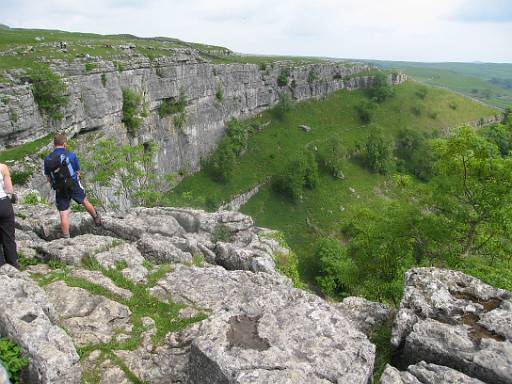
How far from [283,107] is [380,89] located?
31.8m

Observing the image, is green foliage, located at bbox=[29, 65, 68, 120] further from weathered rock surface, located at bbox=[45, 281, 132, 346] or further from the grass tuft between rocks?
weathered rock surface, located at bbox=[45, 281, 132, 346]

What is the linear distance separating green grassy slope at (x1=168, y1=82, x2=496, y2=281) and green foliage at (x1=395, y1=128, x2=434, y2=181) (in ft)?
16.8

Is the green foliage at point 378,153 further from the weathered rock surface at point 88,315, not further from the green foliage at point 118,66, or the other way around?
the weathered rock surface at point 88,315

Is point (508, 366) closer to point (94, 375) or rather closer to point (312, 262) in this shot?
point (94, 375)

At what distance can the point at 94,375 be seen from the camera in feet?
23.9

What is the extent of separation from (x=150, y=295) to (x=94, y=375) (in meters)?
2.80

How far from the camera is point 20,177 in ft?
79.8

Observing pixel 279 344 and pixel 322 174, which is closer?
pixel 279 344

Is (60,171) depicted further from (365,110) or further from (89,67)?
(365,110)

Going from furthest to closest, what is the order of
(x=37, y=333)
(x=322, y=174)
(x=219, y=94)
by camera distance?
(x=322, y=174) → (x=219, y=94) → (x=37, y=333)

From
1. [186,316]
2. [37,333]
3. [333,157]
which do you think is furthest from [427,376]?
[333,157]

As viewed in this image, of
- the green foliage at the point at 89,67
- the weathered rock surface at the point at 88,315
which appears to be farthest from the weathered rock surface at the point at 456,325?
the green foliage at the point at 89,67

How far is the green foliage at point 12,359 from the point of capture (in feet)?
21.2

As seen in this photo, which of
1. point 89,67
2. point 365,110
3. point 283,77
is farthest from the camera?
point 365,110
